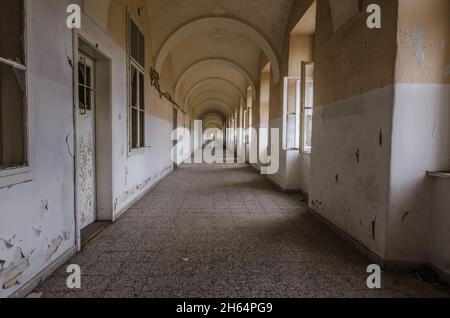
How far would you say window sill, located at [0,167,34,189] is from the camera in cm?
194

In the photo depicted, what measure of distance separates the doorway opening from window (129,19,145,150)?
0.96 meters

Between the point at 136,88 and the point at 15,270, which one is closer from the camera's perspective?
the point at 15,270

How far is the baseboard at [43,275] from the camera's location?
216 centimetres

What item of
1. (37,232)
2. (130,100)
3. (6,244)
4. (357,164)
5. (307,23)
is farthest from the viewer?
(307,23)

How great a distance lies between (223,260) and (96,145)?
2430mm

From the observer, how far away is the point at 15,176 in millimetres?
2064

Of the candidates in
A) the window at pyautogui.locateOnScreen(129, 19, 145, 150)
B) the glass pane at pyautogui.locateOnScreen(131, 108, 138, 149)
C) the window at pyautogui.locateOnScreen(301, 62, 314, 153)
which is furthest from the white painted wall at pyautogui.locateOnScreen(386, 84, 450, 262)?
the glass pane at pyautogui.locateOnScreen(131, 108, 138, 149)

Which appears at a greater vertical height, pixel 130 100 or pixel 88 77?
pixel 88 77

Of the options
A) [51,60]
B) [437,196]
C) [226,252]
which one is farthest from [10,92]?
[437,196]

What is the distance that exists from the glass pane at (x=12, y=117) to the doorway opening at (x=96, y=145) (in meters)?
1.50

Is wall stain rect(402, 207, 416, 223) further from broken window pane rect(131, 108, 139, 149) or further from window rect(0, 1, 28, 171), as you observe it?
broken window pane rect(131, 108, 139, 149)

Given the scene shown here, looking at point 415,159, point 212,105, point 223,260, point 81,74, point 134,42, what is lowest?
point 223,260

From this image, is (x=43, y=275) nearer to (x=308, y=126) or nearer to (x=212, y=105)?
(x=308, y=126)

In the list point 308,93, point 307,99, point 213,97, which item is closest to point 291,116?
point 307,99
